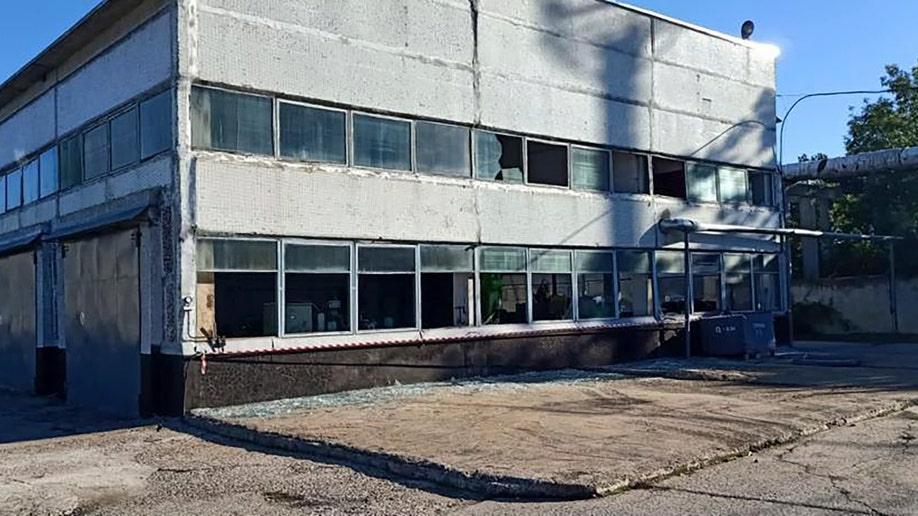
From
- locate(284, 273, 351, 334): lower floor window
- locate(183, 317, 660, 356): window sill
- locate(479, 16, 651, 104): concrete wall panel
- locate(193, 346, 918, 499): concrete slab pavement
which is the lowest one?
locate(193, 346, 918, 499): concrete slab pavement

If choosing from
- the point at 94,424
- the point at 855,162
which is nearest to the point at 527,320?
the point at 94,424

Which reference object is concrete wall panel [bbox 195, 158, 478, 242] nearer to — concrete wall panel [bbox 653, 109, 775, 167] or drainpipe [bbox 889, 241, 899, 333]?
concrete wall panel [bbox 653, 109, 775, 167]

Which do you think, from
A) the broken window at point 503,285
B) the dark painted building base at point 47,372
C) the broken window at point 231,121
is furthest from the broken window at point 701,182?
the dark painted building base at point 47,372

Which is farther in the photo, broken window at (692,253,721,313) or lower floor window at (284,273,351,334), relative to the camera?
broken window at (692,253,721,313)

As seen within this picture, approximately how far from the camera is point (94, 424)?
13.6 m

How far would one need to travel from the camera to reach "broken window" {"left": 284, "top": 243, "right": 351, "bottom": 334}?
14180mm

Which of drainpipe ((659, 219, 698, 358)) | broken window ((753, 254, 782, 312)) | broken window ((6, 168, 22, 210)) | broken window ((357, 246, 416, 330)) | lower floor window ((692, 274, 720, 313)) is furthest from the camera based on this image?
broken window ((753, 254, 782, 312))

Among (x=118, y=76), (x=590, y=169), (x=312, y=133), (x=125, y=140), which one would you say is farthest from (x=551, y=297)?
(x=118, y=76)

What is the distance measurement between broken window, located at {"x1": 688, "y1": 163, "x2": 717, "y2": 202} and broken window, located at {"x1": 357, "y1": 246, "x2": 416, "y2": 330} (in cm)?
917

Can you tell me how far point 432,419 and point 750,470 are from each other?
4.50m

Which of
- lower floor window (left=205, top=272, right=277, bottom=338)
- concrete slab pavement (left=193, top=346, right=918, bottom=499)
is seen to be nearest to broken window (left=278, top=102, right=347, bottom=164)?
lower floor window (left=205, top=272, right=277, bottom=338)

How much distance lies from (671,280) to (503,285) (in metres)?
5.74

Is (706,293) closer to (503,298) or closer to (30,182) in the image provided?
(503,298)

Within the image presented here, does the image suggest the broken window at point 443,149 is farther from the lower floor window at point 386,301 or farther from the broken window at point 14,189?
the broken window at point 14,189
